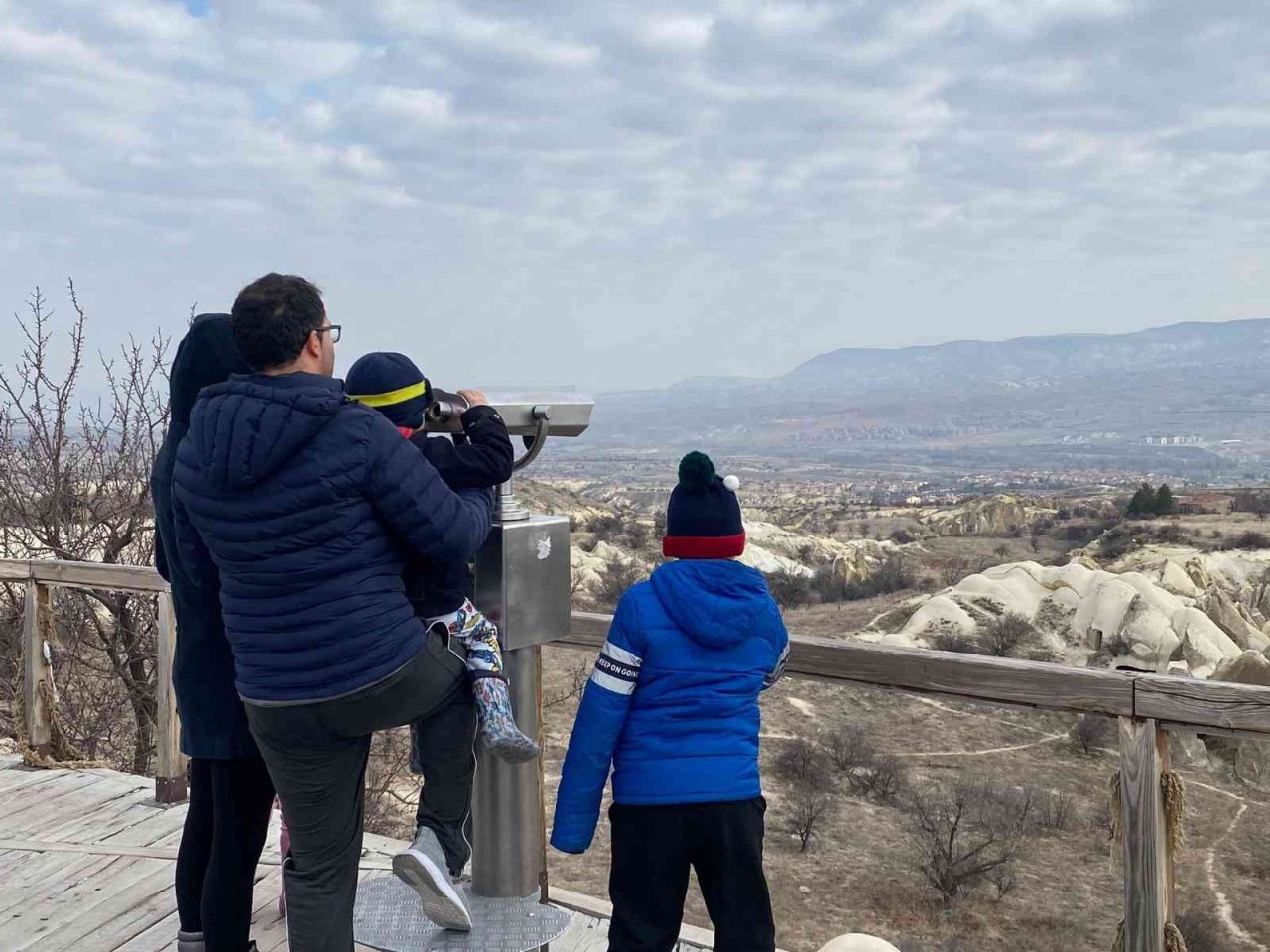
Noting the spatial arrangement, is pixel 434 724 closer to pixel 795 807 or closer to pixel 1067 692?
pixel 1067 692

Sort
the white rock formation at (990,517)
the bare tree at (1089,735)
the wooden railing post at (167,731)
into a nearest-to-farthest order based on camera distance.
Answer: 1. the wooden railing post at (167,731)
2. the bare tree at (1089,735)
3. the white rock formation at (990,517)

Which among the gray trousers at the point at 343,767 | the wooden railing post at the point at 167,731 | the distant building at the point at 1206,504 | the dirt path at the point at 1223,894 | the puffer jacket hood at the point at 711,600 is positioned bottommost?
the dirt path at the point at 1223,894

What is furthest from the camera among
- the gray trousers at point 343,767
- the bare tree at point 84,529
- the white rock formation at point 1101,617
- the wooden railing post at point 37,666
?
the white rock formation at point 1101,617

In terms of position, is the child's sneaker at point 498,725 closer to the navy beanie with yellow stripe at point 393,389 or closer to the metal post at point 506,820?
the metal post at point 506,820

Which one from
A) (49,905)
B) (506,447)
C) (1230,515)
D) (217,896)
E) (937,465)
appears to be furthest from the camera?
(937,465)

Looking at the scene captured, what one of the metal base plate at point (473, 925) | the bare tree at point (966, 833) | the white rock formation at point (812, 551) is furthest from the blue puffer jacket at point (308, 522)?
the white rock formation at point (812, 551)

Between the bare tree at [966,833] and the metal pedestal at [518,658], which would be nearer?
the metal pedestal at [518,658]

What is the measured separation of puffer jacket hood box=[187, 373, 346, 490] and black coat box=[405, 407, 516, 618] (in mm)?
240

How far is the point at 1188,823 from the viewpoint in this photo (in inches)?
464

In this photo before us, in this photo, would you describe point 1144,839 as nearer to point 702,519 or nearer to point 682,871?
point 682,871

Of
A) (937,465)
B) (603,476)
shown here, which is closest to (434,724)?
(603,476)

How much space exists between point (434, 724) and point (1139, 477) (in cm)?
5270

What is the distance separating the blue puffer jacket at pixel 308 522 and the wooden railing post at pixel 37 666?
9.91ft

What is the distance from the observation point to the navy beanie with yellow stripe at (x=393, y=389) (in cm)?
196
